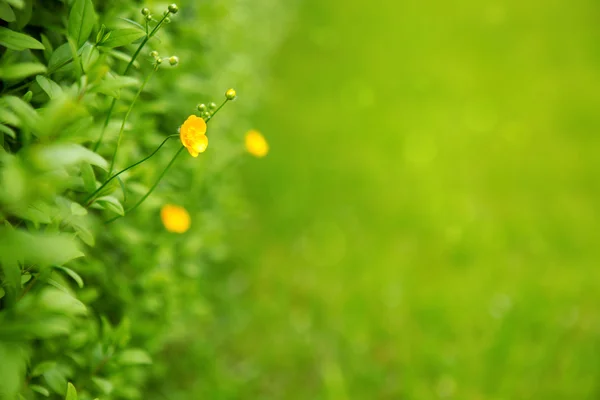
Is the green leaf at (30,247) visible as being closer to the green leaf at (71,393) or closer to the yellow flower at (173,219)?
the green leaf at (71,393)

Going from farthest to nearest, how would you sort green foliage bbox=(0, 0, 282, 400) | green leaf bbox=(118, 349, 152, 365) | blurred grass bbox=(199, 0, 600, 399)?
blurred grass bbox=(199, 0, 600, 399)
green leaf bbox=(118, 349, 152, 365)
green foliage bbox=(0, 0, 282, 400)

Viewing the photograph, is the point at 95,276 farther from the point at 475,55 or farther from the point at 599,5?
the point at 599,5

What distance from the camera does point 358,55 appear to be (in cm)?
571

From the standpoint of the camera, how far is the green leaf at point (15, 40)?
3.42 feet

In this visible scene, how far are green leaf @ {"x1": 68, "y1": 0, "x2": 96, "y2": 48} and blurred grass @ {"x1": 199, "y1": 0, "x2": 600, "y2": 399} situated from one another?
1.75 metres

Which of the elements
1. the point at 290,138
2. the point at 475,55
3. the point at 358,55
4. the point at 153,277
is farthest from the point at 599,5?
the point at 153,277

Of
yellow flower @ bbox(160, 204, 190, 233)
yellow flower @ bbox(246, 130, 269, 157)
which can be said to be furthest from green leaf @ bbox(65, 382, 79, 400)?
yellow flower @ bbox(246, 130, 269, 157)

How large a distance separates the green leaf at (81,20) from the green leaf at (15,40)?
0.24 feet

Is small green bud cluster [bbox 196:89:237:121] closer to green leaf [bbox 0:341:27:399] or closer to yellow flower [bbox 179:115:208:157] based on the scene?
yellow flower [bbox 179:115:208:157]

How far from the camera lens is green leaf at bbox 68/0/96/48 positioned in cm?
108

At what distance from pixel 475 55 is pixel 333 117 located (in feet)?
6.64

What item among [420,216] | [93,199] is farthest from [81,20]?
[420,216]

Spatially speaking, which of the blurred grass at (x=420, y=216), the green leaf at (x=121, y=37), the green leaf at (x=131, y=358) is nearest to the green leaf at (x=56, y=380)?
the green leaf at (x=131, y=358)

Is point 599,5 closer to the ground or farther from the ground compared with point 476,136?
farther from the ground
